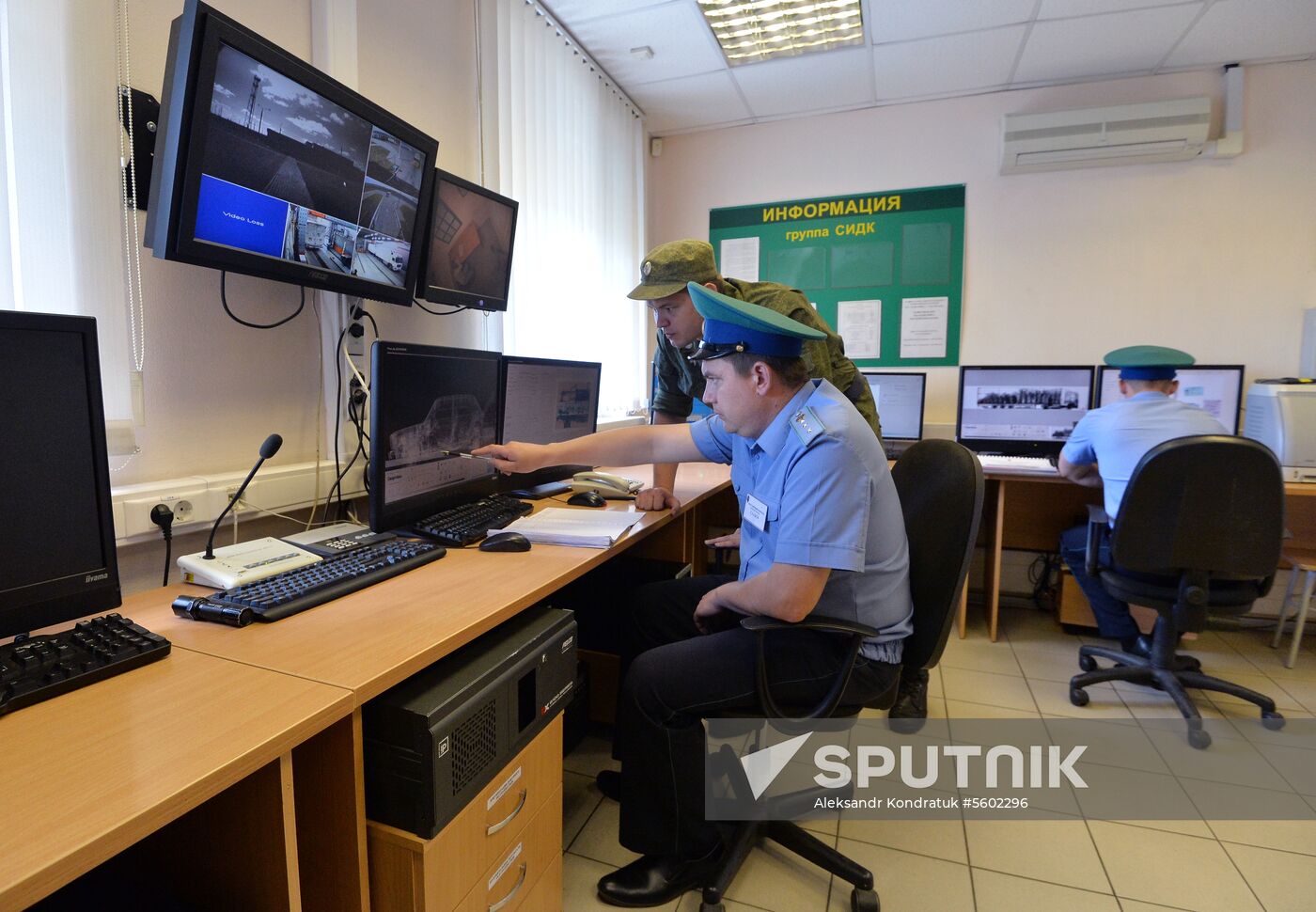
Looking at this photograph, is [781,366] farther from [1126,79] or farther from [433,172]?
[1126,79]

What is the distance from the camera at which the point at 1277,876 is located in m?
1.55

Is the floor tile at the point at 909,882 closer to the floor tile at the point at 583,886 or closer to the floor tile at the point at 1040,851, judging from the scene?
the floor tile at the point at 1040,851

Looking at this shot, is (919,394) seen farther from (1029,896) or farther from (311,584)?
(311,584)

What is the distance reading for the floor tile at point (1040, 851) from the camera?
1.55 metres

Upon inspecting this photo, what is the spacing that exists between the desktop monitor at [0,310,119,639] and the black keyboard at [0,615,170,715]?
0.13 feet

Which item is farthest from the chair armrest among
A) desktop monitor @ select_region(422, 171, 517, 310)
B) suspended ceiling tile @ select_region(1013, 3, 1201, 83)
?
desktop monitor @ select_region(422, 171, 517, 310)

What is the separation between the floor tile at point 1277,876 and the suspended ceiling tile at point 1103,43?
3.02m

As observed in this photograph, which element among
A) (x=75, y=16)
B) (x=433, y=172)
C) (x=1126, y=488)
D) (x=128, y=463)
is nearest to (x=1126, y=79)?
(x=1126, y=488)

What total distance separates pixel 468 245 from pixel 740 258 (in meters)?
2.30

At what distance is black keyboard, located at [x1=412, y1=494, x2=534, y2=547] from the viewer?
→ 5.01ft

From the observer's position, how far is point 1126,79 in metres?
3.21

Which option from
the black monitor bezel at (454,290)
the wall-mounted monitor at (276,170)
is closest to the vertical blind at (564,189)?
the black monitor bezel at (454,290)

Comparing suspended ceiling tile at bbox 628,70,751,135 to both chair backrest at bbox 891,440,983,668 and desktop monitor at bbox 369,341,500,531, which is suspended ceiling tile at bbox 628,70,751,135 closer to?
desktop monitor at bbox 369,341,500,531

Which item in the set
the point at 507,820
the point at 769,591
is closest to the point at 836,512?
the point at 769,591
